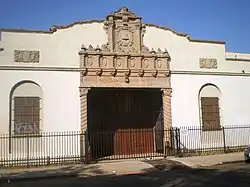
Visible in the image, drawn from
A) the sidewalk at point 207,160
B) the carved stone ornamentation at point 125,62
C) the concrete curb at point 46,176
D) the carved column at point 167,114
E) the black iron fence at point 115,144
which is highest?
the carved stone ornamentation at point 125,62

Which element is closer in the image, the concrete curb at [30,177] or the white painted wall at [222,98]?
the concrete curb at [30,177]

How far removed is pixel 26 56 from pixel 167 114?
845 cm

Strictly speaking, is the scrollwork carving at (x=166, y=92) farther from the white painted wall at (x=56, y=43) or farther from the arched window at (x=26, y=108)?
the arched window at (x=26, y=108)

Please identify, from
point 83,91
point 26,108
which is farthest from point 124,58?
point 26,108

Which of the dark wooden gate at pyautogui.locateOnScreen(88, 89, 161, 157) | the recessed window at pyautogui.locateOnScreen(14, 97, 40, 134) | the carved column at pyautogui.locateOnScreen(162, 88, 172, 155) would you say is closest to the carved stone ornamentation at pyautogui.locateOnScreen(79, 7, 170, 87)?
the carved column at pyautogui.locateOnScreen(162, 88, 172, 155)

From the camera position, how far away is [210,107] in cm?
2192

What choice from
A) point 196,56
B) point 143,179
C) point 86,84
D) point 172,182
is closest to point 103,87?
point 86,84

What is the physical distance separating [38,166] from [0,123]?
288cm

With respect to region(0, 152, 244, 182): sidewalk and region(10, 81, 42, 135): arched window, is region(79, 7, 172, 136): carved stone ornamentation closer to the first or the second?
region(10, 81, 42, 135): arched window

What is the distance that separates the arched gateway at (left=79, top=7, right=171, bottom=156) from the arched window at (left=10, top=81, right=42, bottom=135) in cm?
233

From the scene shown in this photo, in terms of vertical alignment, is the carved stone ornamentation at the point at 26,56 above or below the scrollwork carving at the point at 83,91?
above

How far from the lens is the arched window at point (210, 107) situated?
21.6m

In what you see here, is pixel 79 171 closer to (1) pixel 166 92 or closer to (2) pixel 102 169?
(2) pixel 102 169

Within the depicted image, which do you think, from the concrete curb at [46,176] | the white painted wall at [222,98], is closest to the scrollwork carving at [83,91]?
the white painted wall at [222,98]
